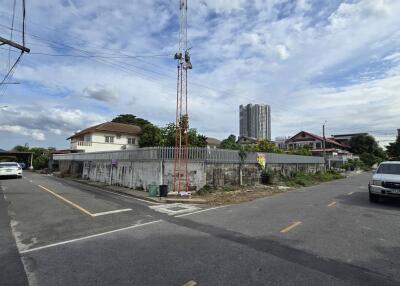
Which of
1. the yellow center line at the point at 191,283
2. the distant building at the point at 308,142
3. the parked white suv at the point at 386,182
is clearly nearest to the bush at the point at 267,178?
the parked white suv at the point at 386,182

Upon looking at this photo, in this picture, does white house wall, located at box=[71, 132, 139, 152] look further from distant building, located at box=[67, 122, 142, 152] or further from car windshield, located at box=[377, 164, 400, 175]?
car windshield, located at box=[377, 164, 400, 175]

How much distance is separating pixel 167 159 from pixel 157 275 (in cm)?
1200

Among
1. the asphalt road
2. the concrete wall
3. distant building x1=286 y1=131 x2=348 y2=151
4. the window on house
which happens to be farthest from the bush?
distant building x1=286 y1=131 x2=348 y2=151

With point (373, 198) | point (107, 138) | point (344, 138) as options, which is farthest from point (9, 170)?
point (344, 138)

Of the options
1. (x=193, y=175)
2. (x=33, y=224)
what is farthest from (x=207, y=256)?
(x=193, y=175)

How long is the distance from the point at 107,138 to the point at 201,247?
40.1 meters

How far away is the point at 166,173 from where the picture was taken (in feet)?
53.1

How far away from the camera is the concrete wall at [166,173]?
53.3 feet

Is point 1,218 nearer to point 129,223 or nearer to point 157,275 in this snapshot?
point 129,223

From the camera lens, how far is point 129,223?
8.41m

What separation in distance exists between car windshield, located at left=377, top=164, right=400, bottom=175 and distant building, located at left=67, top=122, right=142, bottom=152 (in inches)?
1468

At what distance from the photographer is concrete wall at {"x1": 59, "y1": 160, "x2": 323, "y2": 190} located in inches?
640

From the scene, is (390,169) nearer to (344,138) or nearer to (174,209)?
(174,209)

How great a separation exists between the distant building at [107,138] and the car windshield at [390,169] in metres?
37.3
